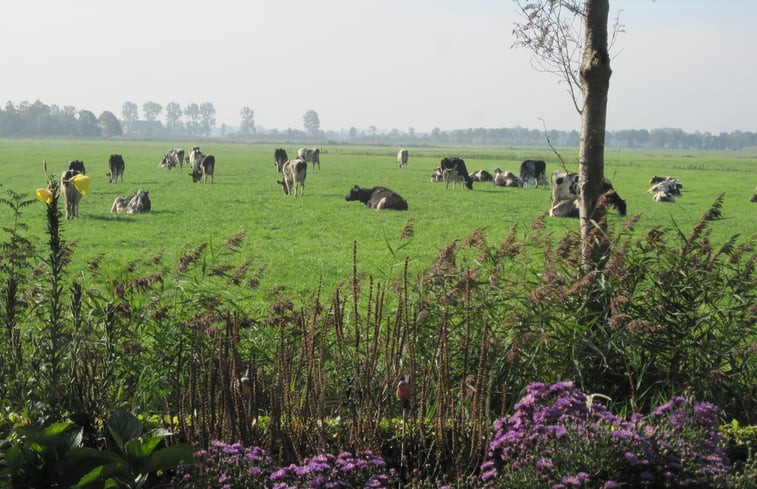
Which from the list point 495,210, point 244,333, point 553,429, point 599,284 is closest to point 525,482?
point 553,429

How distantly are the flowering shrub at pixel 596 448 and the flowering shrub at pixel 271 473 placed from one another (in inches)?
22.1

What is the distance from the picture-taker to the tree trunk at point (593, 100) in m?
7.26

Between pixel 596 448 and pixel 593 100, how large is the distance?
423 centimetres

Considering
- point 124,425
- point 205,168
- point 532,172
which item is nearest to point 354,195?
point 205,168

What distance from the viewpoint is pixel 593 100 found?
7.30 meters

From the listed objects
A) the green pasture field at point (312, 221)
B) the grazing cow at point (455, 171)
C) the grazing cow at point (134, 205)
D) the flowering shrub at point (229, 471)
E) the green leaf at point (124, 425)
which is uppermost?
the green leaf at point (124, 425)

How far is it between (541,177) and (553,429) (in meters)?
41.4

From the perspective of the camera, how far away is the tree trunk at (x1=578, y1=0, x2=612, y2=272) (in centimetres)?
726

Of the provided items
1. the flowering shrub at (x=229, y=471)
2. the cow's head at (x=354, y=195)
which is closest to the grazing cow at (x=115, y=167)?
the cow's head at (x=354, y=195)

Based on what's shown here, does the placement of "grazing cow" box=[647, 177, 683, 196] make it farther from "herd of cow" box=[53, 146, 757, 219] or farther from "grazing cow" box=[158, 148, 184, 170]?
"grazing cow" box=[158, 148, 184, 170]

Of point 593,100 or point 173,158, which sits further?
point 173,158

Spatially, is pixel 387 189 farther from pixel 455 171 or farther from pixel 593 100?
pixel 593 100

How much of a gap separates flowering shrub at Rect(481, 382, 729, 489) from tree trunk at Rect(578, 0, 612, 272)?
3.11 metres

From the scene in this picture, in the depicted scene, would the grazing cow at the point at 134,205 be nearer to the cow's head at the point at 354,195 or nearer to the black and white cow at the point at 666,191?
the cow's head at the point at 354,195
